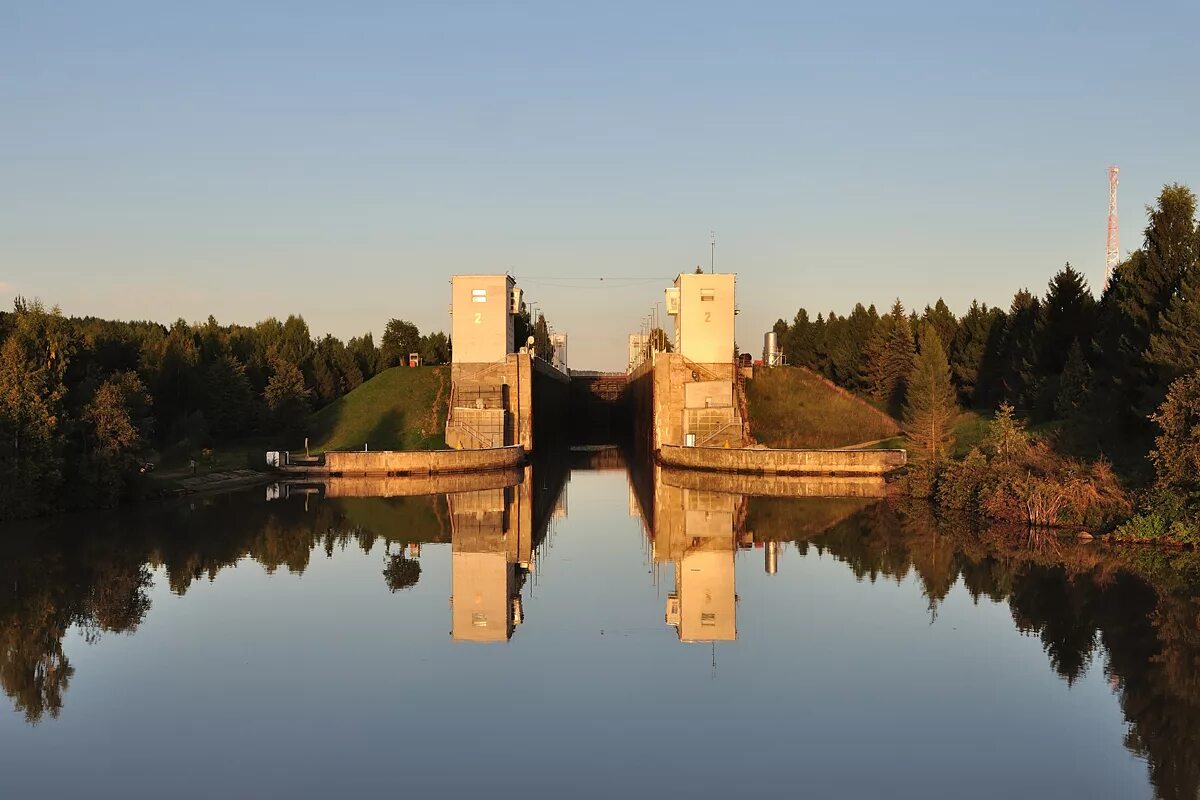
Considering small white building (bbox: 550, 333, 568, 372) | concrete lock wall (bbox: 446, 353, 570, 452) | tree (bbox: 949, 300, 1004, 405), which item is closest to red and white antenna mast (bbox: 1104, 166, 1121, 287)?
tree (bbox: 949, 300, 1004, 405)

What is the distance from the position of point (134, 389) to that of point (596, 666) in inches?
1090

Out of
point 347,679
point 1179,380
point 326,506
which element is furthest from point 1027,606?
point 326,506

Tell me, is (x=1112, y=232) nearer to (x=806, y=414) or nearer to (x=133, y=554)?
(x=806, y=414)

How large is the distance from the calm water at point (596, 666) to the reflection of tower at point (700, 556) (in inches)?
5.3

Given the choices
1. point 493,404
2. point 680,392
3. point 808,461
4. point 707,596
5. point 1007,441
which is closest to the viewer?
point 707,596

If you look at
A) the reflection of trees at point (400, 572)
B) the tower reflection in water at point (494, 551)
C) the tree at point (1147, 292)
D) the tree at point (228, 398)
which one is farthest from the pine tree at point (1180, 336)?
the tree at point (228, 398)

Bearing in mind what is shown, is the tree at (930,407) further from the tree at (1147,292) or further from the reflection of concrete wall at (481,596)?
the reflection of concrete wall at (481,596)

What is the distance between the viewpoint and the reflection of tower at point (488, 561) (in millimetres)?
19609

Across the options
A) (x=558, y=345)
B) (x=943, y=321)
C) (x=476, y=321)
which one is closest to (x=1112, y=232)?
(x=943, y=321)

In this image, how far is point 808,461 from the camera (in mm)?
49406

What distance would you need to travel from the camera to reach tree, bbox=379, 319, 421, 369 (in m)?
87.5

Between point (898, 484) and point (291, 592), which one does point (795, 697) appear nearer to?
point (291, 592)

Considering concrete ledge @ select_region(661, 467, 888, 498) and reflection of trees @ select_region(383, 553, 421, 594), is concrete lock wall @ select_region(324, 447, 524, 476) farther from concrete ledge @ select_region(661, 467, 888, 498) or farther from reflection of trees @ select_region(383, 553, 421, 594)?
reflection of trees @ select_region(383, 553, 421, 594)

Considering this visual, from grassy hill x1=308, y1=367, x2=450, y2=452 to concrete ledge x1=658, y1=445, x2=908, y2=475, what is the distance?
1714cm
